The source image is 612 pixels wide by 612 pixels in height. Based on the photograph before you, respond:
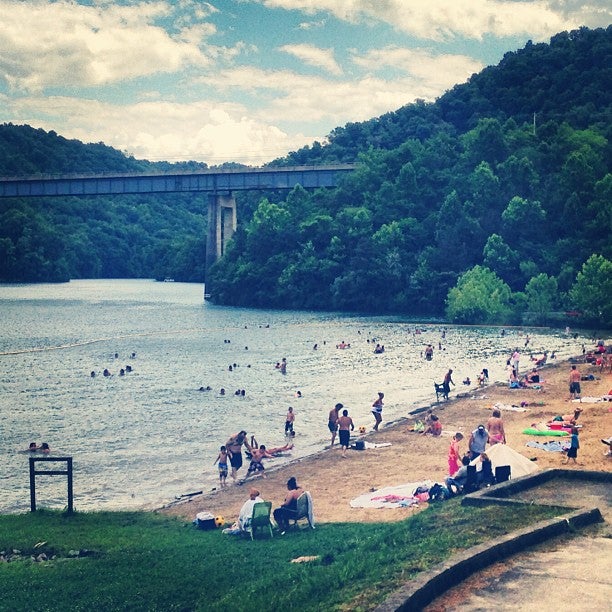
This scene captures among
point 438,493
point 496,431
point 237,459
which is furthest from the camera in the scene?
point 237,459

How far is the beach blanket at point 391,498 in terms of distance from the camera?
74.2 feet

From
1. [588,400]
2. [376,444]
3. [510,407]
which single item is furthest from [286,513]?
[588,400]

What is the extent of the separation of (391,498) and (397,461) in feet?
20.4

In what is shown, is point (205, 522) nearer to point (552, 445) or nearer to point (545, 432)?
point (552, 445)

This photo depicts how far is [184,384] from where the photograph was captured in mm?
54938

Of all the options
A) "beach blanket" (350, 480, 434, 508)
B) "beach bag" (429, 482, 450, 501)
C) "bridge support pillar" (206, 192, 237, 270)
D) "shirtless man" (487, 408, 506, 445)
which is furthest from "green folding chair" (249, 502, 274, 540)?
"bridge support pillar" (206, 192, 237, 270)

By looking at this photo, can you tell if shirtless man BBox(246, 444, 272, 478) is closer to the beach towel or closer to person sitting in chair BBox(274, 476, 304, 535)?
the beach towel

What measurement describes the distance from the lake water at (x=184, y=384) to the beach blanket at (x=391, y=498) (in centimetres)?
622

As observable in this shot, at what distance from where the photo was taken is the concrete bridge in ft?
446

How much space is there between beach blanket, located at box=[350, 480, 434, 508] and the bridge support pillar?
388ft

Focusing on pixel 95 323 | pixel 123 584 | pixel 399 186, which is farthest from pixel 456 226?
pixel 123 584

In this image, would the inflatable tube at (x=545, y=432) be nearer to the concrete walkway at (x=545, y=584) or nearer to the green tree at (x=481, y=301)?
the concrete walkway at (x=545, y=584)

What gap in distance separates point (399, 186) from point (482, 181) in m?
17.5

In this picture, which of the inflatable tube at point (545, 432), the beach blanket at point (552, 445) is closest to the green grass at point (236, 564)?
the beach blanket at point (552, 445)
